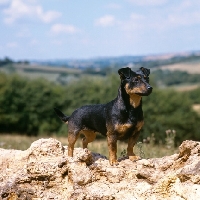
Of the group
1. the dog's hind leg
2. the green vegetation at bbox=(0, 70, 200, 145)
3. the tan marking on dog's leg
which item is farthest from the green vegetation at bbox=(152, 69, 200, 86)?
the tan marking on dog's leg

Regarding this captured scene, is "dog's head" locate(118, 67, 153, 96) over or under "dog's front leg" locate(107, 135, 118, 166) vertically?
over

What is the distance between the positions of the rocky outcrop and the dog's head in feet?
2.95

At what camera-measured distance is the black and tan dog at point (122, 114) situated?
562 centimetres

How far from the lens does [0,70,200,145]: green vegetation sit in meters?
38.5

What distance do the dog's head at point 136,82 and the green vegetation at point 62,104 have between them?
31100 millimetres

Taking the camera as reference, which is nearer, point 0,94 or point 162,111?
point 162,111

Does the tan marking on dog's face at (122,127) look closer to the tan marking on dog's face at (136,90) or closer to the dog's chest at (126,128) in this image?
the dog's chest at (126,128)

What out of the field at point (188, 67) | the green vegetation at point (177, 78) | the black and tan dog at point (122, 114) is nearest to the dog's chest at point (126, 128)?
the black and tan dog at point (122, 114)

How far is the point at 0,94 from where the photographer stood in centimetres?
4225

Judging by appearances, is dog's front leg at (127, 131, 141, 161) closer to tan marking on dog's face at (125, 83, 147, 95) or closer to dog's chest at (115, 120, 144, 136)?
dog's chest at (115, 120, 144, 136)

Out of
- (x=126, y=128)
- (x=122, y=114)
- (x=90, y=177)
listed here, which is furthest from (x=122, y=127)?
(x=90, y=177)

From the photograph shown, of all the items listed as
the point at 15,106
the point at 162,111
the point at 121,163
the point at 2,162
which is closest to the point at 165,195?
the point at 121,163

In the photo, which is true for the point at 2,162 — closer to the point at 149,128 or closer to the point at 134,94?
the point at 134,94

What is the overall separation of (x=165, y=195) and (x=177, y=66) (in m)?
92.5
